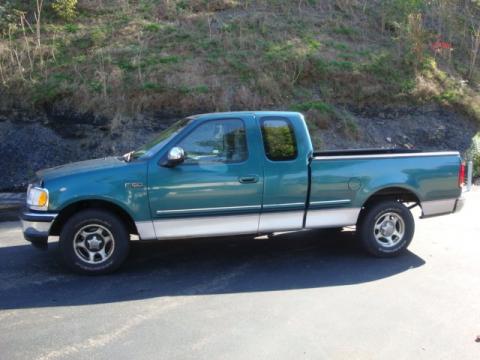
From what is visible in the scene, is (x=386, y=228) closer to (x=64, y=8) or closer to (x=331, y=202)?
(x=331, y=202)

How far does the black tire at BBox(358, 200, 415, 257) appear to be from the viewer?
6492mm

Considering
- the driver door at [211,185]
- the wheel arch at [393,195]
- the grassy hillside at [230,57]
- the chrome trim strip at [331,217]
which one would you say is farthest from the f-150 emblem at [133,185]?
the grassy hillside at [230,57]

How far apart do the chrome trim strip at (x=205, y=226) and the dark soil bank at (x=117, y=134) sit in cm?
638

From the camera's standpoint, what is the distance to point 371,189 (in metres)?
6.36

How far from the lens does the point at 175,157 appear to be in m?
5.77

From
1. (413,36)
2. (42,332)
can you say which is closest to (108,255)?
(42,332)

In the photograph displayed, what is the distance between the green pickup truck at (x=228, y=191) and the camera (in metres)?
5.75

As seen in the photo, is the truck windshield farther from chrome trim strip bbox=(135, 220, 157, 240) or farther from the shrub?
the shrub

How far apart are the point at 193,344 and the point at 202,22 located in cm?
1461

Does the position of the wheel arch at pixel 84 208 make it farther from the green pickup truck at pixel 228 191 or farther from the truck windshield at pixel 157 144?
the truck windshield at pixel 157 144

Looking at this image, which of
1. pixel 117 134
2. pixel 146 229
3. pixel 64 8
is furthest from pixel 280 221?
→ pixel 64 8

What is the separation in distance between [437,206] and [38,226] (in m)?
4.84

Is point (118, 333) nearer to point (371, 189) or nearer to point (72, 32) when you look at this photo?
point (371, 189)

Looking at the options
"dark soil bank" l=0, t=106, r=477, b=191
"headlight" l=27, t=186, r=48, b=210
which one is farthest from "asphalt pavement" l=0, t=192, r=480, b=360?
"dark soil bank" l=0, t=106, r=477, b=191
